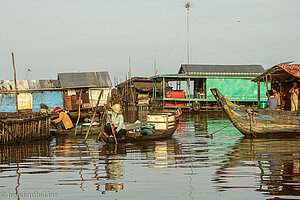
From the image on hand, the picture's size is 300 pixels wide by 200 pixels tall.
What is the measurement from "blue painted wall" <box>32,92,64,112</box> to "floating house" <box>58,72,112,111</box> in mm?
561

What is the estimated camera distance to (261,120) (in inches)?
523

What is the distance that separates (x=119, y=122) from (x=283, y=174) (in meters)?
6.00

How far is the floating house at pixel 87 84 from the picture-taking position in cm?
2619

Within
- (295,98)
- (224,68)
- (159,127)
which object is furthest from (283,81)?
(224,68)

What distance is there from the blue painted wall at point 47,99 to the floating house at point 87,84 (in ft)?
1.84

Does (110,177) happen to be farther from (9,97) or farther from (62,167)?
(9,97)

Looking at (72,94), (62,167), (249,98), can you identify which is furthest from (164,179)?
(249,98)

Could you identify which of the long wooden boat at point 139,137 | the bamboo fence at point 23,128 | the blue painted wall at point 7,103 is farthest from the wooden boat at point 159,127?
the blue painted wall at point 7,103

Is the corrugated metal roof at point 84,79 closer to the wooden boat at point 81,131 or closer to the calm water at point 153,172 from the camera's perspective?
the wooden boat at point 81,131

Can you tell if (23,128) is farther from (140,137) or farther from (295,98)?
(295,98)

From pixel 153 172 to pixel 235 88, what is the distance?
87.2ft

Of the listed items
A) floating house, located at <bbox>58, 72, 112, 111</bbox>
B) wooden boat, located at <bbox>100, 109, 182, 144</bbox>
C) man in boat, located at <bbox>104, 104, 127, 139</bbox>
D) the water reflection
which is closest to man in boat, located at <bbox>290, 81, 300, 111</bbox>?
the water reflection

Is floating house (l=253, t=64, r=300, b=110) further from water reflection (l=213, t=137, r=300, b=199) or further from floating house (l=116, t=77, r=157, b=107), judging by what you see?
floating house (l=116, t=77, r=157, b=107)

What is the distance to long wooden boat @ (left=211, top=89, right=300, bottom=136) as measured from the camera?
13.2 m
